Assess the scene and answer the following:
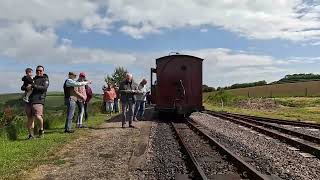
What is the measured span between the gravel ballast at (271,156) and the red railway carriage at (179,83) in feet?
22.4

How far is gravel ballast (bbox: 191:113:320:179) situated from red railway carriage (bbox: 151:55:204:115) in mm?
6834

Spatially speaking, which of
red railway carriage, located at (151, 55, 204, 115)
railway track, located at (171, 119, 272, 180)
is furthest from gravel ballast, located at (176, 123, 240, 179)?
red railway carriage, located at (151, 55, 204, 115)

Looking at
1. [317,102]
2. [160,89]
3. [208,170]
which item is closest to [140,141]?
[208,170]

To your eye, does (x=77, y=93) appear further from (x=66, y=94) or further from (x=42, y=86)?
(x=42, y=86)

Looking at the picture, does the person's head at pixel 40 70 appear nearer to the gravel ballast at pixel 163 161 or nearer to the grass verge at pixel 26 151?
the grass verge at pixel 26 151

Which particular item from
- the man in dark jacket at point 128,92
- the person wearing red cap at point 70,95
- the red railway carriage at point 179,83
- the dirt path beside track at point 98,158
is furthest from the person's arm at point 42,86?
the red railway carriage at point 179,83

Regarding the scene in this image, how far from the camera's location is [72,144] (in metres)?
12.1

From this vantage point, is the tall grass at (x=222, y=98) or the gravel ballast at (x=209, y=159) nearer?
the gravel ballast at (x=209, y=159)

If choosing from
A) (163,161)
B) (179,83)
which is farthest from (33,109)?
(179,83)

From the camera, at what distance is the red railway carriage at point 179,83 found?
21984mm

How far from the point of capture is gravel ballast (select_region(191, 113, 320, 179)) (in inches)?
331

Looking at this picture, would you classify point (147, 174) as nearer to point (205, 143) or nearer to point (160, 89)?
point (205, 143)

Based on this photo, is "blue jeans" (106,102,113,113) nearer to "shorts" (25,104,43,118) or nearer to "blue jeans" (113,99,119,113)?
"blue jeans" (113,99,119,113)

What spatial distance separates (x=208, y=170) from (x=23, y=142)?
5.47m
